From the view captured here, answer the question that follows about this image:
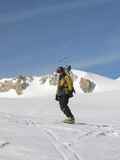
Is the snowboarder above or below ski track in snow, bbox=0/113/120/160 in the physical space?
above

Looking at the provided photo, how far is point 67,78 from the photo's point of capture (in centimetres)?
1742

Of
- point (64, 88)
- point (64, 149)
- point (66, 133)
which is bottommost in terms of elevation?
point (64, 149)

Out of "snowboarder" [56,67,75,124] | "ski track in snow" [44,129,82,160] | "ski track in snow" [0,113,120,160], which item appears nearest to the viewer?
"ski track in snow" [44,129,82,160]

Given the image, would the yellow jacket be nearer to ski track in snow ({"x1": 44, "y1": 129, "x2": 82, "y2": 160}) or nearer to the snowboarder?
the snowboarder

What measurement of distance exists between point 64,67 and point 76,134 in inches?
182

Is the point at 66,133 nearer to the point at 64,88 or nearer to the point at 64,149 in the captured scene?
the point at 64,149

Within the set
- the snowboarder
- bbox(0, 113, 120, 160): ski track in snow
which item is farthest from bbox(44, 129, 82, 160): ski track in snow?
the snowboarder

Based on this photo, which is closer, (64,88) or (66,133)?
(66,133)

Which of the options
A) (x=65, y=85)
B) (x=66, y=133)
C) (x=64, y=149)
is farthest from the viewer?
(x=65, y=85)

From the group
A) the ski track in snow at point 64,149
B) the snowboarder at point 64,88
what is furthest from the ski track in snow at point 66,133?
the snowboarder at point 64,88

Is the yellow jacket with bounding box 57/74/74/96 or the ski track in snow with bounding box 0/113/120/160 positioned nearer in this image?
the ski track in snow with bounding box 0/113/120/160

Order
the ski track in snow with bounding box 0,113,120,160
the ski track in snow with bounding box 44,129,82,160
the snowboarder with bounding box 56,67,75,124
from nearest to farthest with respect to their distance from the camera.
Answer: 1. the ski track in snow with bounding box 44,129,82,160
2. the ski track in snow with bounding box 0,113,120,160
3. the snowboarder with bounding box 56,67,75,124

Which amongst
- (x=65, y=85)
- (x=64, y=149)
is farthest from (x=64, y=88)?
(x=64, y=149)

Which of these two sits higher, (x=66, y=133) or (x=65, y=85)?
(x=65, y=85)
